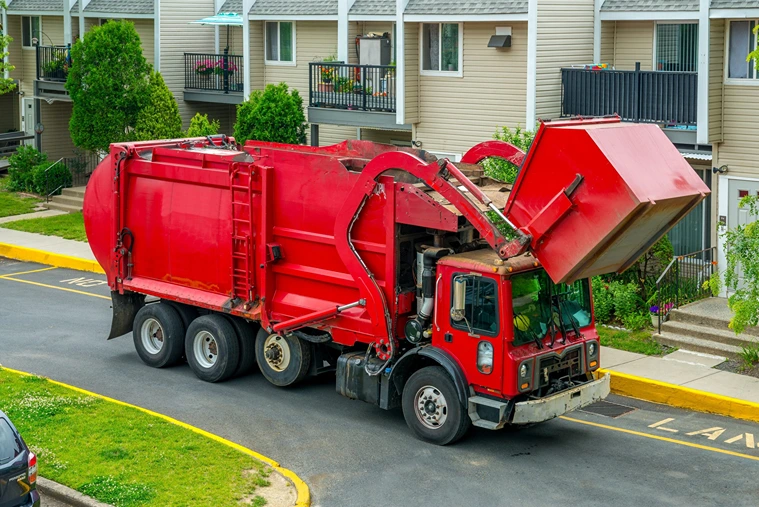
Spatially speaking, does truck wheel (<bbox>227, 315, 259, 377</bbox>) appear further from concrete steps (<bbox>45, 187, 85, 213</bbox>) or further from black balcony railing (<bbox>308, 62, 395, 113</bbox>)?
concrete steps (<bbox>45, 187, 85, 213</bbox>)

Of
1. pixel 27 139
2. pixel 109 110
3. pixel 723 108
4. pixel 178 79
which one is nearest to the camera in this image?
pixel 723 108

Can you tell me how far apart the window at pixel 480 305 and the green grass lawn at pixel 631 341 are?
5358 millimetres

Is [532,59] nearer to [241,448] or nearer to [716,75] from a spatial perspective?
[716,75]

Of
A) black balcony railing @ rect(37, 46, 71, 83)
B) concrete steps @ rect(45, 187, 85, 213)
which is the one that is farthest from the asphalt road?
black balcony railing @ rect(37, 46, 71, 83)

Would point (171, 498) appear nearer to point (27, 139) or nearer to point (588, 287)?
point (588, 287)

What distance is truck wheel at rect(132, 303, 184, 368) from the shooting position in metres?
16.3

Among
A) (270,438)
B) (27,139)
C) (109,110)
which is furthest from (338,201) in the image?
(27,139)

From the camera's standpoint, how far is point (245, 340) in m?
15.6

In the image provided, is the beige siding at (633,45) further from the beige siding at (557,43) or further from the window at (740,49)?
the window at (740,49)

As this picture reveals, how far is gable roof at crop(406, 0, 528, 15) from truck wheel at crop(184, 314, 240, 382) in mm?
10224

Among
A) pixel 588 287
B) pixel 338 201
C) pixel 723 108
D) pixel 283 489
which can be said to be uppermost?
pixel 723 108

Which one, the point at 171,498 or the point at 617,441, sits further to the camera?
the point at 617,441

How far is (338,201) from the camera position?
14.1m

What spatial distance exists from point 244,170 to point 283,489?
4.82 metres
